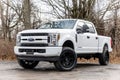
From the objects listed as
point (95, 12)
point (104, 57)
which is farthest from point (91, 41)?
point (95, 12)

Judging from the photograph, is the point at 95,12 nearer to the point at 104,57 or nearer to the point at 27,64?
the point at 104,57

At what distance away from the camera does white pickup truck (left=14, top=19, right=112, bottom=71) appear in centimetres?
1306

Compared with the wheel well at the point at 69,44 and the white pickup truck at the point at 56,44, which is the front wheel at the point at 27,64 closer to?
the white pickup truck at the point at 56,44

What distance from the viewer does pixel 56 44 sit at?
13.1 m

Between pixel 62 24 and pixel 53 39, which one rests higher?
pixel 62 24

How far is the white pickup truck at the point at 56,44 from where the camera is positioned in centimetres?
1306

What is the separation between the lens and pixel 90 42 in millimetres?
15539

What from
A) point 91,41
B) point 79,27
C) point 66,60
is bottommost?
point 66,60

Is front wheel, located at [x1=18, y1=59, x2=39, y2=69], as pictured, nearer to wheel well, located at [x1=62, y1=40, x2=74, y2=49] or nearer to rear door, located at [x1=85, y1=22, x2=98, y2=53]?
wheel well, located at [x1=62, y1=40, x2=74, y2=49]

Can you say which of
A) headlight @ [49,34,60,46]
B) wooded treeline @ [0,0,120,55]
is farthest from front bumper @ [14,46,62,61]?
wooded treeline @ [0,0,120,55]

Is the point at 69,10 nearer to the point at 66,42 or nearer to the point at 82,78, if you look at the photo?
the point at 66,42

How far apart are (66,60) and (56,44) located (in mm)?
828

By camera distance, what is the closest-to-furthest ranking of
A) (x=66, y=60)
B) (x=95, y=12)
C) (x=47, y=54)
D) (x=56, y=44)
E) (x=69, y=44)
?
(x=47, y=54) → (x=56, y=44) → (x=66, y=60) → (x=69, y=44) → (x=95, y=12)

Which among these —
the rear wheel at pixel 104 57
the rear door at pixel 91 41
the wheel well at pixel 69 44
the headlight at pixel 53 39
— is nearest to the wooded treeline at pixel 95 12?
the rear wheel at pixel 104 57
